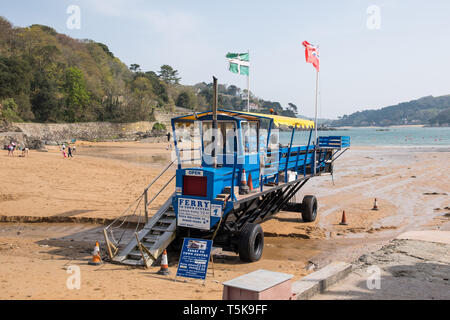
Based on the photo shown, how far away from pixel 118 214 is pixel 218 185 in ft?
24.3

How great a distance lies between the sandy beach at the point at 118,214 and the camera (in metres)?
7.93

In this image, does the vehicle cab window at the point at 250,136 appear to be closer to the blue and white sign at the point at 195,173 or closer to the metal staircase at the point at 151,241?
the blue and white sign at the point at 195,173

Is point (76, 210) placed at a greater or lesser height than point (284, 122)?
lesser

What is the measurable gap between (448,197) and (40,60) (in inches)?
2898

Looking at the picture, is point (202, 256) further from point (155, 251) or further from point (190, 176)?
point (190, 176)

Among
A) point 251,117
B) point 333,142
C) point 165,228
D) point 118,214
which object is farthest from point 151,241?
point 333,142

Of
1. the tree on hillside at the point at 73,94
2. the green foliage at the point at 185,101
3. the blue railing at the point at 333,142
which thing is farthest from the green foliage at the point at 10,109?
the green foliage at the point at 185,101

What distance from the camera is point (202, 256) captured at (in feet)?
28.3

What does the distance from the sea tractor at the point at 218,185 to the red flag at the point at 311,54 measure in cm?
460

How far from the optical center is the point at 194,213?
10047mm

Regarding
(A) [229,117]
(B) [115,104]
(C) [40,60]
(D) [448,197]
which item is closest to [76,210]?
(A) [229,117]

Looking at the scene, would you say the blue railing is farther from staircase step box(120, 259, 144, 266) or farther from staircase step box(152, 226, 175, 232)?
staircase step box(120, 259, 144, 266)

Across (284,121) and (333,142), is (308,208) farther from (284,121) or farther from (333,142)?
(284,121)

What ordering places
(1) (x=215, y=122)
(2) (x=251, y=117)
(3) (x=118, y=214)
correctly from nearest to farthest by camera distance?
(1) (x=215, y=122), (2) (x=251, y=117), (3) (x=118, y=214)
